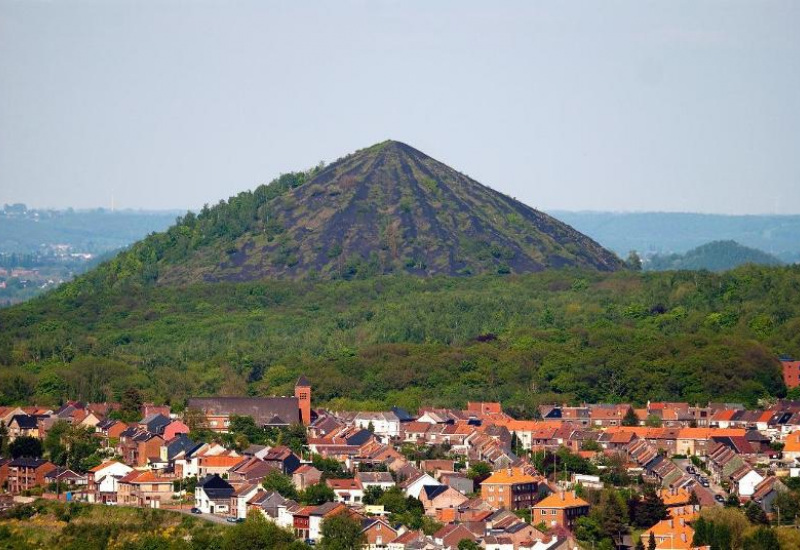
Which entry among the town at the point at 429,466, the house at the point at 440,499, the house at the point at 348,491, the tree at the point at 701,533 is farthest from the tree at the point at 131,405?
the tree at the point at 701,533

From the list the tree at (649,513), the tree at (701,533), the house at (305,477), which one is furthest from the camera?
the house at (305,477)

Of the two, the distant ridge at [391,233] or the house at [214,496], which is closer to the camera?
the house at [214,496]

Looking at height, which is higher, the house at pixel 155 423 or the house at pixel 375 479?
the house at pixel 155 423

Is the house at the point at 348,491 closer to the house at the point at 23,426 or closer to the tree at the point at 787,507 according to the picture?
the tree at the point at 787,507

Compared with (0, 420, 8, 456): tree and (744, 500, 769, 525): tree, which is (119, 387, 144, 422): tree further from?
(744, 500, 769, 525): tree

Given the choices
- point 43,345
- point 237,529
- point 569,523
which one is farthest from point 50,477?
point 43,345

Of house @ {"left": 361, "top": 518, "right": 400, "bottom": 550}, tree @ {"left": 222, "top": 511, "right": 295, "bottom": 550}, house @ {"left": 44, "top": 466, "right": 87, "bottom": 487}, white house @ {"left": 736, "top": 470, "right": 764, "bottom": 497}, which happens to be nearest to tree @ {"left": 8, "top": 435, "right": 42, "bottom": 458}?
house @ {"left": 44, "top": 466, "right": 87, "bottom": 487}
